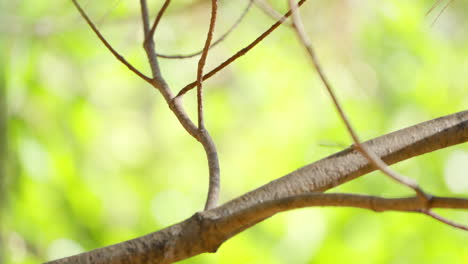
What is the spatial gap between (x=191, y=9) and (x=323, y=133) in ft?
1.47

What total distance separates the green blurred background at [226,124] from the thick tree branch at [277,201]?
0.72 m

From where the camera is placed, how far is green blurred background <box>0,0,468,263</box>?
1229 millimetres

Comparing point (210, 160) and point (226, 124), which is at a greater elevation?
point (226, 124)

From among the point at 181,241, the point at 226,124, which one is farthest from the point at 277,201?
the point at 226,124

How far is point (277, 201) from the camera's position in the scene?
0.37 metres

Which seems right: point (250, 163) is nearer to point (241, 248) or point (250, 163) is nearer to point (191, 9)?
point (241, 248)

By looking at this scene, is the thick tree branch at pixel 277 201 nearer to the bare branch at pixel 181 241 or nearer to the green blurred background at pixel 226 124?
→ the bare branch at pixel 181 241

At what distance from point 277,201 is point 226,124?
1080mm

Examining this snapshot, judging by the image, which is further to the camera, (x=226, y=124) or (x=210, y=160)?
(x=226, y=124)

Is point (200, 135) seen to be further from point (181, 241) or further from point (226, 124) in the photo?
point (226, 124)

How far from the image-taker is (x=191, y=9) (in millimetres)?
1472

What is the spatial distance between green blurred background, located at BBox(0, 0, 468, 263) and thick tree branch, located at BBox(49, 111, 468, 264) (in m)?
0.72

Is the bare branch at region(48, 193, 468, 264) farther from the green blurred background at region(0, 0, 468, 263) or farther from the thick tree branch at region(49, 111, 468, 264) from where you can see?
the green blurred background at region(0, 0, 468, 263)

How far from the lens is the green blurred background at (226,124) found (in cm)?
123
